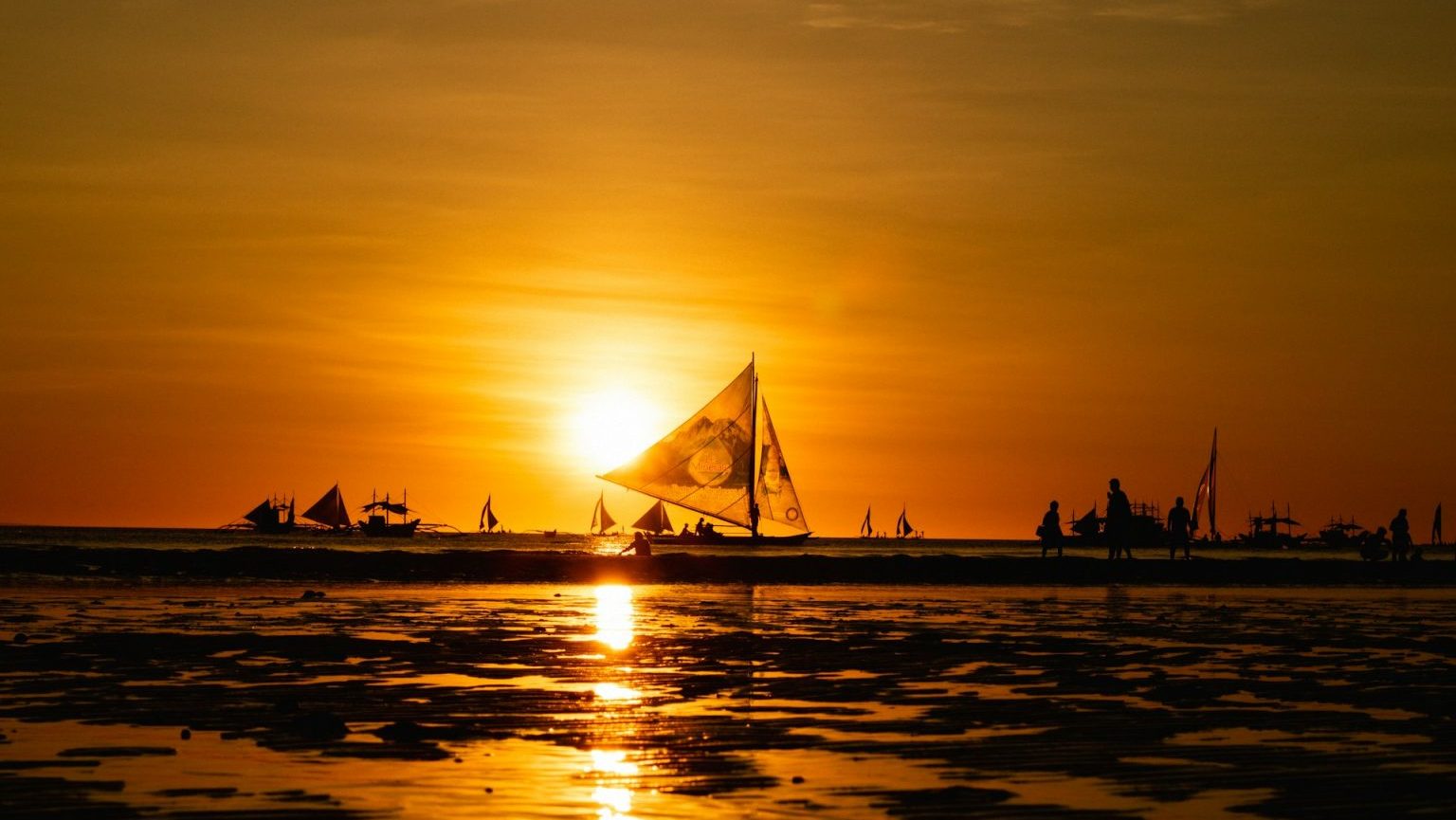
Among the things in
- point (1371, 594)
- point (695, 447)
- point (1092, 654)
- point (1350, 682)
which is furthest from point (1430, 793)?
point (695, 447)

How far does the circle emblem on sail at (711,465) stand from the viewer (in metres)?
94.1

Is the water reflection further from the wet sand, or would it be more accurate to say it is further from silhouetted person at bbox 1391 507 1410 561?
silhouetted person at bbox 1391 507 1410 561

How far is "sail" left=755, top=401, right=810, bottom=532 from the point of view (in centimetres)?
9938

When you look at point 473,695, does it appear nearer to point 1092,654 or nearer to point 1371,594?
point 1092,654

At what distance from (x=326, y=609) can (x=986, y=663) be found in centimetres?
1350

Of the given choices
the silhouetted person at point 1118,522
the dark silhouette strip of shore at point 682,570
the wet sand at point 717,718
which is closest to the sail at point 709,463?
the dark silhouette strip of shore at point 682,570

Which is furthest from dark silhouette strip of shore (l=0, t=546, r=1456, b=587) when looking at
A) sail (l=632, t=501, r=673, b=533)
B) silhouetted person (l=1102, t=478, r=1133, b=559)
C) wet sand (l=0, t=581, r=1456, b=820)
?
sail (l=632, t=501, r=673, b=533)

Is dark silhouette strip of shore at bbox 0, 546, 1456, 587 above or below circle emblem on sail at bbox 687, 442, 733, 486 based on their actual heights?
below

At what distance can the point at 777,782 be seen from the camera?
32.5ft

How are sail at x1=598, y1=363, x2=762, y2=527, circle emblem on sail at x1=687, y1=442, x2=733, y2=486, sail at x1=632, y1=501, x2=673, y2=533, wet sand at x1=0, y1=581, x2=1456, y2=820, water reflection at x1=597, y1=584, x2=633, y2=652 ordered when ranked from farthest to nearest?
sail at x1=632, y1=501, x2=673, y2=533 → circle emblem on sail at x1=687, y1=442, x2=733, y2=486 → sail at x1=598, y1=363, x2=762, y2=527 → water reflection at x1=597, y1=584, x2=633, y2=652 → wet sand at x1=0, y1=581, x2=1456, y2=820

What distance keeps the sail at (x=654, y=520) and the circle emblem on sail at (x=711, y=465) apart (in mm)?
89210

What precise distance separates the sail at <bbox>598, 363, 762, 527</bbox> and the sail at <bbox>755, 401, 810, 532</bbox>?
2.05 meters

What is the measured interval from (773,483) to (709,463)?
6.64 meters

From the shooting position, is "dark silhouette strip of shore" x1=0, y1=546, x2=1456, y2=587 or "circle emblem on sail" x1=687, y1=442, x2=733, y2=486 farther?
"circle emblem on sail" x1=687, y1=442, x2=733, y2=486
